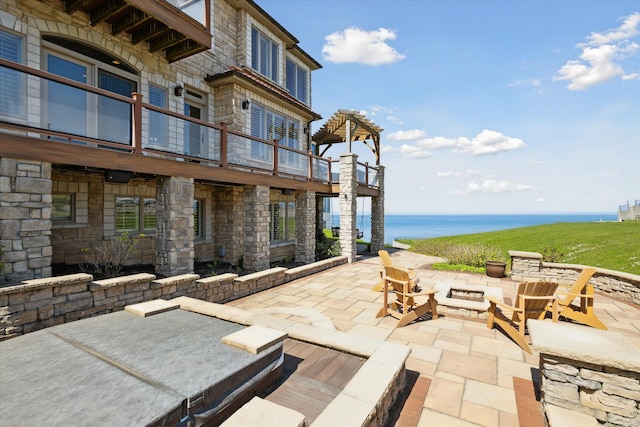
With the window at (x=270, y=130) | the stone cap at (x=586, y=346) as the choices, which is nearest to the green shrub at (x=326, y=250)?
the window at (x=270, y=130)

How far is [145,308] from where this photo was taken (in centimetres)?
441

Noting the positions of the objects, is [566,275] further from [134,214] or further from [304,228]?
[134,214]

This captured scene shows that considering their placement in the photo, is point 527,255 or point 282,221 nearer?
point 527,255

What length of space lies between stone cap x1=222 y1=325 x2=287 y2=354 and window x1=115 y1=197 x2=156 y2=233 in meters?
6.93

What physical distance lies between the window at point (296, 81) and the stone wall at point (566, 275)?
1202 centimetres

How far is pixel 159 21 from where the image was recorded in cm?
799

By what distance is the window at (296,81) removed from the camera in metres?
14.9

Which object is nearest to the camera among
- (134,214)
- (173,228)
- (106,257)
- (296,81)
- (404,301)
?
(404,301)

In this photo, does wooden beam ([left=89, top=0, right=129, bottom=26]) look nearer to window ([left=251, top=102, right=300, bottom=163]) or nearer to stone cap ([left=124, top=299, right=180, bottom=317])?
window ([left=251, top=102, right=300, bottom=163])

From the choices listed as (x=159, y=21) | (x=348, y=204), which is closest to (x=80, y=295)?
(x=159, y=21)

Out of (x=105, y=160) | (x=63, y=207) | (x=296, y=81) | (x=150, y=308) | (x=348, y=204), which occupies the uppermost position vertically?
(x=296, y=81)

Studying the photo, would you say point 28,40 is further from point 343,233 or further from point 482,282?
point 482,282

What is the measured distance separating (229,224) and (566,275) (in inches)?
453

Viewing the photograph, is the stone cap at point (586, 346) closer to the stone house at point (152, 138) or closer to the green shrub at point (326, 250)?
the stone house at point (152, 138)
